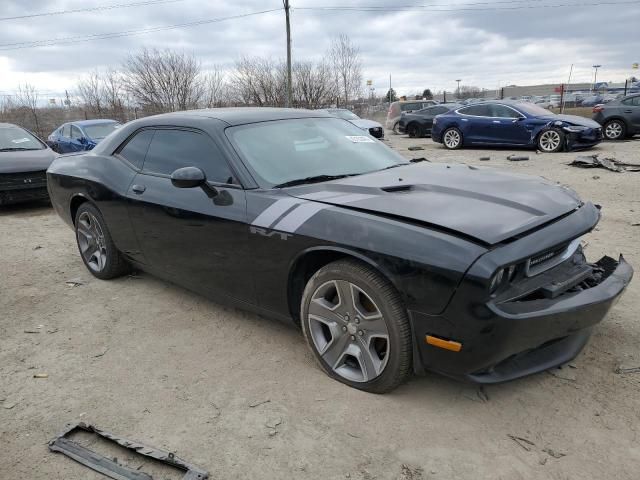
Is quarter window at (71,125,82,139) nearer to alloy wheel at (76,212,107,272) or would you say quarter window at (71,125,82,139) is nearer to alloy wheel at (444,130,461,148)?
alloy wheel at (76,212,107,272)

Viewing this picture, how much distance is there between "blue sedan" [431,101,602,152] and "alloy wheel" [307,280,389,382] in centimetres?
1159

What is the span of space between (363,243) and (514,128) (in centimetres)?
1209

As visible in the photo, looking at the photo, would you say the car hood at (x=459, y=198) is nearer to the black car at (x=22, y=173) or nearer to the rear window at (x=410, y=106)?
the black car at (x=22, y=173)

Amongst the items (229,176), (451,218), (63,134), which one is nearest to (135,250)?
(229,176)

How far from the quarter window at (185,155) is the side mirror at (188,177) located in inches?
6.6

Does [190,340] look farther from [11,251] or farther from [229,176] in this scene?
[11,251]

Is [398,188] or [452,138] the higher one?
[398,188]

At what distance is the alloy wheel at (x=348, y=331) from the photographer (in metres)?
2.61

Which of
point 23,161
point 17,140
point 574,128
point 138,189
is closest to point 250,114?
point 138,189

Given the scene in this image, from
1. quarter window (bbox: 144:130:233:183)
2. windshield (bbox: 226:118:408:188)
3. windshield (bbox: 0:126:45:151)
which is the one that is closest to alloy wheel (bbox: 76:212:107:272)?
quarter window (bbox: 144:130:233:183)

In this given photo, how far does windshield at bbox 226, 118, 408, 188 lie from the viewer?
326cm

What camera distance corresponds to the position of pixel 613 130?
14500 millimetres

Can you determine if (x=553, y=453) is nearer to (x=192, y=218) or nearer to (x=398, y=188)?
(x=398, y=188)

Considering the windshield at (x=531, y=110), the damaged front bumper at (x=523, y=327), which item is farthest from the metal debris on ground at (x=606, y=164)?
the damaged front bumper at (x=523, y=327)
